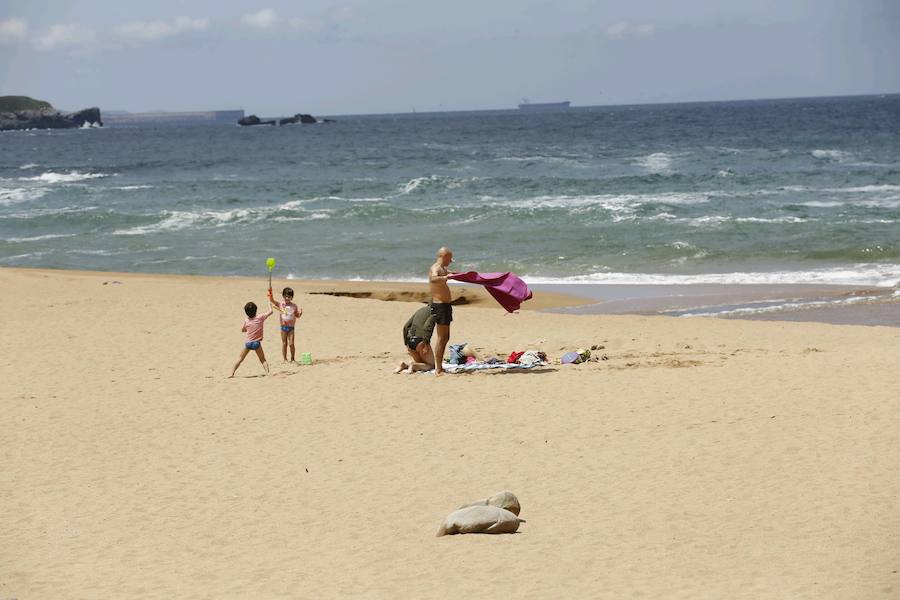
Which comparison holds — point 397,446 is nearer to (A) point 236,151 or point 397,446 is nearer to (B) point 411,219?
(B) point 411,219

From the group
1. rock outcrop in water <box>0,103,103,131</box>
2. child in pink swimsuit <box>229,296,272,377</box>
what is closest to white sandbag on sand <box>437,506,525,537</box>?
child in pink swimsuit <box>229,296,272,377</box>

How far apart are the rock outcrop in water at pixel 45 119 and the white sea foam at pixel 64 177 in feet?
385

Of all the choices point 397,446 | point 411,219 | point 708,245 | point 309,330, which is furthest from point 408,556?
point 411,219

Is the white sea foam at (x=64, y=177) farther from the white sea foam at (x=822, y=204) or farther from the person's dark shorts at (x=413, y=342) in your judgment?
the person's dark shorts at (x=413, y=342)

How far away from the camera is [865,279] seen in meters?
21.4

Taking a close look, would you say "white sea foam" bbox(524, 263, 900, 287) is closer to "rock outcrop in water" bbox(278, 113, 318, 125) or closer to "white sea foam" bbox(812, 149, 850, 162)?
"white sea foam" bbox(812, 149, 850, 162)

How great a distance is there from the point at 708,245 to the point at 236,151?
52752 mm

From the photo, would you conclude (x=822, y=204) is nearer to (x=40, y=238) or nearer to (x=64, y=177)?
(x=40, y=238)

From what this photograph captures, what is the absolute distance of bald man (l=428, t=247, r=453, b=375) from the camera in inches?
493

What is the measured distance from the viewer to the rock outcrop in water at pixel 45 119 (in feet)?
542

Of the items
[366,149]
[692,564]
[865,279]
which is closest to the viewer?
[692,564]

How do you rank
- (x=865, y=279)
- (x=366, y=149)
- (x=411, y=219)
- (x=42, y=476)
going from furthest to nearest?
(x=366, y=149), (x=411, y=219), (x=865, y=279), (x=42, y=476)

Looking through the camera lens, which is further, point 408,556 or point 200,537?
point 200,537

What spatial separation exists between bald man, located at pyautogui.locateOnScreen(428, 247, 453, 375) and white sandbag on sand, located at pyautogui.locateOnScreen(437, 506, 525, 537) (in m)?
4.86
